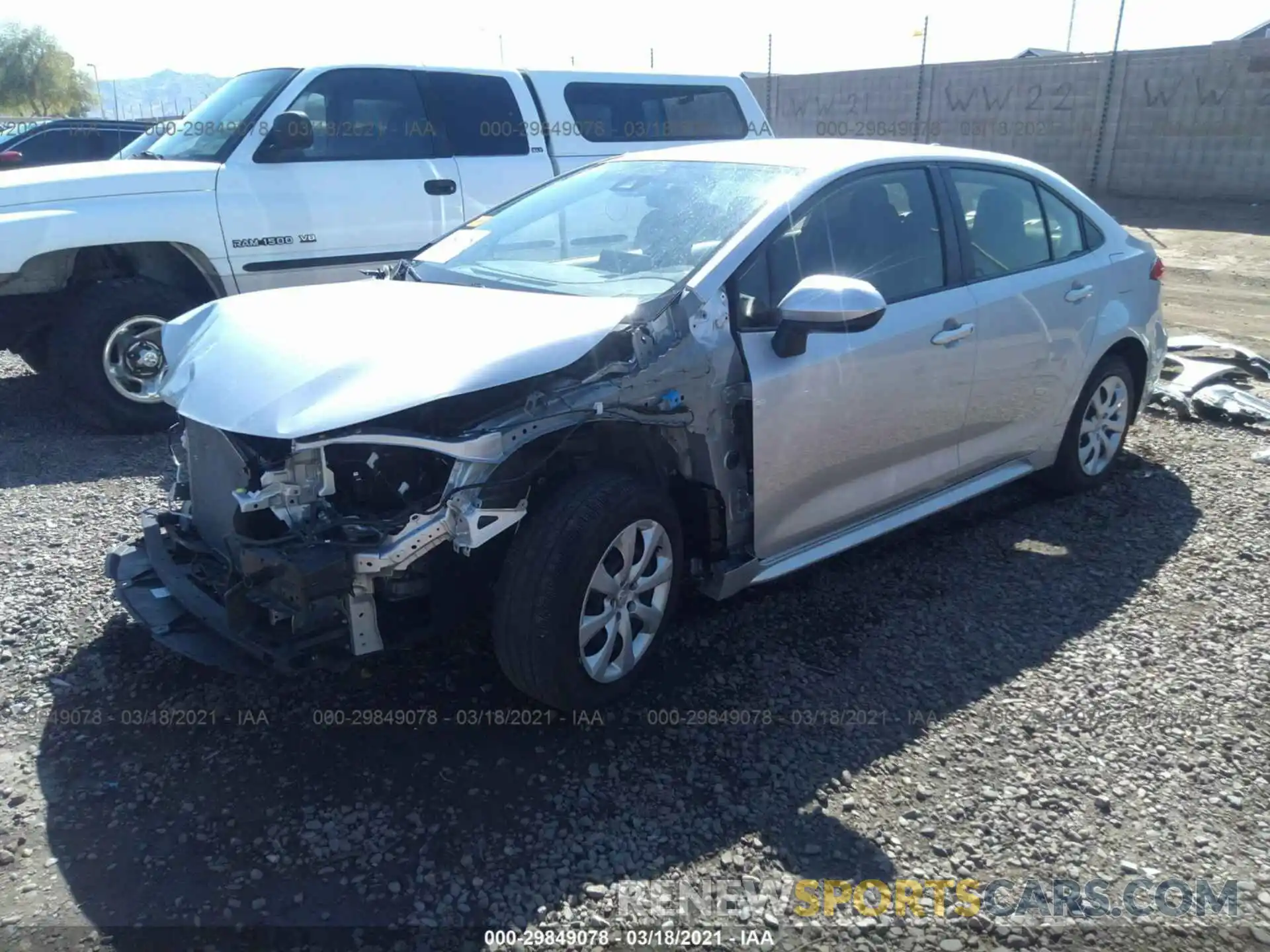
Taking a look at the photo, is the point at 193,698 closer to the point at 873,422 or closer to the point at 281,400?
the point at 281,400

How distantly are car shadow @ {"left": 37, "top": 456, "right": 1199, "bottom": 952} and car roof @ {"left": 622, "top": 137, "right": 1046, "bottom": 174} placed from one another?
173cm

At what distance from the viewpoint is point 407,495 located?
3.10m

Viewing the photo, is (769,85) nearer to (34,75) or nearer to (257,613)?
(257,613)

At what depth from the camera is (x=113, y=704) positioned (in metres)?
3.36

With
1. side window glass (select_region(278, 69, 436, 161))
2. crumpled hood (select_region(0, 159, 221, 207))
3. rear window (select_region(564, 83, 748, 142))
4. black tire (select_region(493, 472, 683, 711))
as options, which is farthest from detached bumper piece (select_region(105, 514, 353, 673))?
rear window (select_region(564, 83, 748, 142))

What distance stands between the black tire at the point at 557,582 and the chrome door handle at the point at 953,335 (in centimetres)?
156

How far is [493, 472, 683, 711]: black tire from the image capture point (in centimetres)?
300

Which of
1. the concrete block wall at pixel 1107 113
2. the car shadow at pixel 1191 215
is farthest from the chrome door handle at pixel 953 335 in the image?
the concrete block wall at pixel 1107 113

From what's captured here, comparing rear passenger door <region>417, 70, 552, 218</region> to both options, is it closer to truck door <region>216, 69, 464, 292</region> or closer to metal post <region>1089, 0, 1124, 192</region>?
truck door <region>216, 69, 464, 292</region>

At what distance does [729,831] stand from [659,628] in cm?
79

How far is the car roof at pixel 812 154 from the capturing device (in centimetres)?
397

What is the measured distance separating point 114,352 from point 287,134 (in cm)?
170

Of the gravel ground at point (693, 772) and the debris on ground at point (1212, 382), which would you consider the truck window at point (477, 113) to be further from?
the debris on ground at point (1212, 382)

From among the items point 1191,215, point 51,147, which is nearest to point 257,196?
point 51,147
